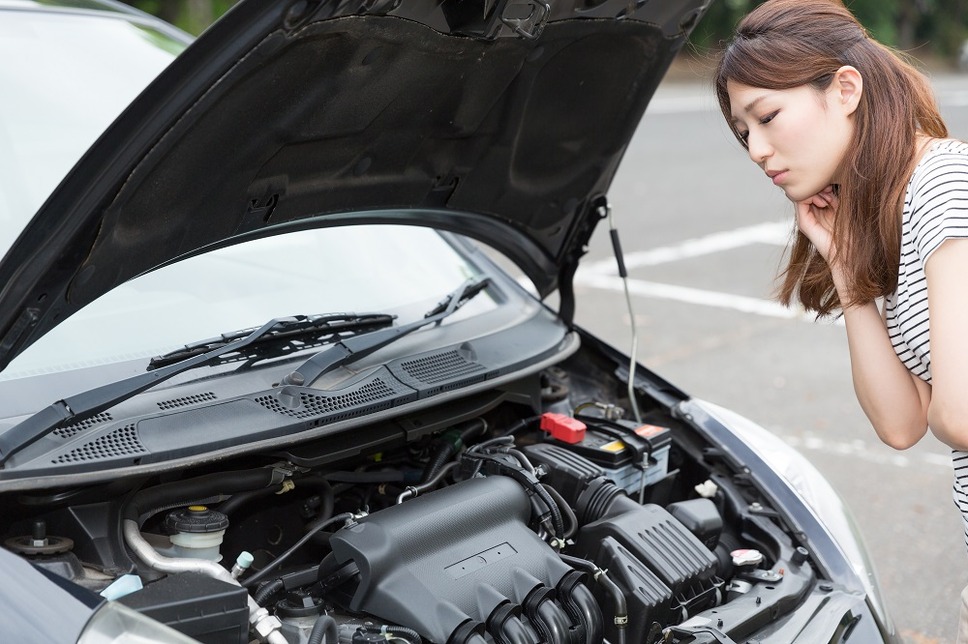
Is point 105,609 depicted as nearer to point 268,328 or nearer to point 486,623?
point 486,623

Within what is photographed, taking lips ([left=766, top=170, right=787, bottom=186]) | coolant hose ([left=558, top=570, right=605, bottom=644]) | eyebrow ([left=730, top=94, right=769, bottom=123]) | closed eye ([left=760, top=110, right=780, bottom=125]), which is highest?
eyebrow ([left=730, top=94, right=769, bottom=123])

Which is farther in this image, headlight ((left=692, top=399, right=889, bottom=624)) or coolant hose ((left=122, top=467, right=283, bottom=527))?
headlight ((left=692, top=399, right=889, bottom=624))

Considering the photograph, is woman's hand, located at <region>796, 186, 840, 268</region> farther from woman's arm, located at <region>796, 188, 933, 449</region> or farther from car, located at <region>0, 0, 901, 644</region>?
car, located at <region>0, 0, 901, 644</region>

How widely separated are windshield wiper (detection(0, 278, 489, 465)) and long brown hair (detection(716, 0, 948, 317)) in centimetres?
97

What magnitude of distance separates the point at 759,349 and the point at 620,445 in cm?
388

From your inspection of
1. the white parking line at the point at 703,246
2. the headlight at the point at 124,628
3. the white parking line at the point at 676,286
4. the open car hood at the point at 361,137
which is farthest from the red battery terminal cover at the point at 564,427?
the white parking line at the point at 703,246

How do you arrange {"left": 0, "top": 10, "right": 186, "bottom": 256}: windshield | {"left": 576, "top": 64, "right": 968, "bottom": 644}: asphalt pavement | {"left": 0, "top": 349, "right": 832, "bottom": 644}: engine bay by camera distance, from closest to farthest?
{"left": 0, "top": 349, "right": 832, "bottom": 644}: engine bay
{"left": 0, "top": 10, "right": 186, "bottom": 256}: windshield
{"left": 576, "top": 64, "right": 968, "bottom": 644}: asphalt pavement

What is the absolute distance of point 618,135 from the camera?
2922 mm

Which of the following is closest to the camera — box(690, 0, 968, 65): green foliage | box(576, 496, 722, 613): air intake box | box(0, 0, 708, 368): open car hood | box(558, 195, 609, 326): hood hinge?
box(0, 0, 708, 368): open car hood

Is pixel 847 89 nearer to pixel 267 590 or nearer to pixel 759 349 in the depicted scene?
pixel 267 590

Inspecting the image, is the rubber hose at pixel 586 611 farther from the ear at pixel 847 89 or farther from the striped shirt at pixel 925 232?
the ear at pixel 847 89

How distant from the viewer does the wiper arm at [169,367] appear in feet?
6.33

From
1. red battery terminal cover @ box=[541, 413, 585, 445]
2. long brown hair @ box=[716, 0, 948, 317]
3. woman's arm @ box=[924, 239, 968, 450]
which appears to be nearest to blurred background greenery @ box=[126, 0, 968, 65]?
red battery terminal cover @ box=[541, 413, 585, 445]

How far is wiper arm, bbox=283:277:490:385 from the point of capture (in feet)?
7.79
